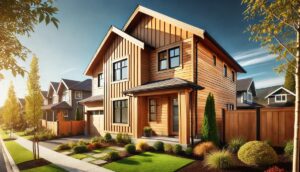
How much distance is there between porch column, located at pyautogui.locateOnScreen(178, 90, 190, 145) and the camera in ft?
31.4

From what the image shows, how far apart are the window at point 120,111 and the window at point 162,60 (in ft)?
13.0

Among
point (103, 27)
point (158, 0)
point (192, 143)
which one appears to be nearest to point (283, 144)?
point (192, 143)

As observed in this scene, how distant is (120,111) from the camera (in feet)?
48.0

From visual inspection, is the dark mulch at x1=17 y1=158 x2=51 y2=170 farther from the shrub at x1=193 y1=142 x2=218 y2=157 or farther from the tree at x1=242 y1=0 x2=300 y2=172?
the tree at x1=242 y1=0 x2=300 y2=172

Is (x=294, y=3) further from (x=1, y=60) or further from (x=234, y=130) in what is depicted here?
(x=234, y=130)

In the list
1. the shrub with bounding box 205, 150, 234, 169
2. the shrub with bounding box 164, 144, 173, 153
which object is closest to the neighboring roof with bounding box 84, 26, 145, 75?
the shrub with bounding box 164, 144, 173, 153

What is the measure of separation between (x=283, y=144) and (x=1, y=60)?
11940mm

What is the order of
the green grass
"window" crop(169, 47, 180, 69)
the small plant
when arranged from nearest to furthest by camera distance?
the green grass < the small plant < "window" crop(169, 47, 180, 69)

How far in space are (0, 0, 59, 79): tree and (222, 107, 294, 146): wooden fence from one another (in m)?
10.7

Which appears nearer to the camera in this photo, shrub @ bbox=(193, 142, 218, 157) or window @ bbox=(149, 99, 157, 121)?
shrub @ bbox=(193, 142, 218, 157)

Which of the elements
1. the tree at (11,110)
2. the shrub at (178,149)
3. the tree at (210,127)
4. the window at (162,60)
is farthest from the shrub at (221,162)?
the tree at (11,110)

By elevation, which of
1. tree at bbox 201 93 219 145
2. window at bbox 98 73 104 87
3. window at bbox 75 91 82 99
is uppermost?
window at bbox 98 73 104 87

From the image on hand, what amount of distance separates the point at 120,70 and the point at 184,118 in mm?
7575

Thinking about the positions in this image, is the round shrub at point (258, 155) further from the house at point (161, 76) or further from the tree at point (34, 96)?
the tree at point (34, 96)
